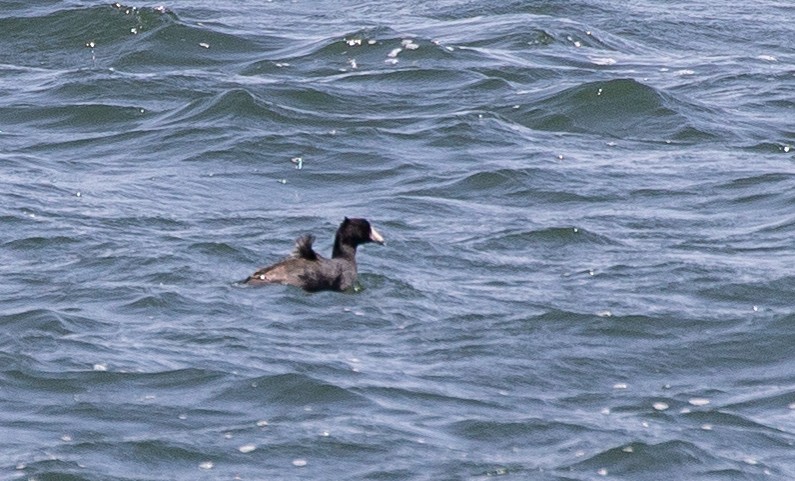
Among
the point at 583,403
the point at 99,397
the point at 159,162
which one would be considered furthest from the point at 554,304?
the point at 159,162

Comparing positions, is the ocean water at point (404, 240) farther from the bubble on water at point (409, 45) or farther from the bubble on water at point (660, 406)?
the bubble on water at point (409, 45)

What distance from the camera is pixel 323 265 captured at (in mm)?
12969

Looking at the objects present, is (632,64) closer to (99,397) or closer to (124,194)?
(124,194)

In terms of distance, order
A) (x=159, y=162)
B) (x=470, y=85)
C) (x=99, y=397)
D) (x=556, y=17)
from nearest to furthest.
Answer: (x=99, y=397) → (x=159, y=162) → (x=470, y=85) → (x=556, y=17)

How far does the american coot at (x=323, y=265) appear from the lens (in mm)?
12680

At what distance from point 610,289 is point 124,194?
4.32 metres

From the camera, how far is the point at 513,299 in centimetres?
1266

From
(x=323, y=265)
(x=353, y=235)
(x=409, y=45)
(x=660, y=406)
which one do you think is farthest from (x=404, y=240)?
(x=409, y=45)

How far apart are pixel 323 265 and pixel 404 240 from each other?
4.29ft

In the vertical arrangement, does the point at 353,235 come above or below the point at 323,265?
above

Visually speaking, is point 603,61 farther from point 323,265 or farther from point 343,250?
point 323,265

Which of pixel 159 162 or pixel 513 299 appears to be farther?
pixel 159 162

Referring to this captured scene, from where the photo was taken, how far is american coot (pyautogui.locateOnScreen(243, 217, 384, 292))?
1268 cm

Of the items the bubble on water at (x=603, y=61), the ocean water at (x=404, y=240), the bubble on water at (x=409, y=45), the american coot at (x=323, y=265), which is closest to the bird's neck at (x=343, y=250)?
the american coot at (x=323, y=265)
